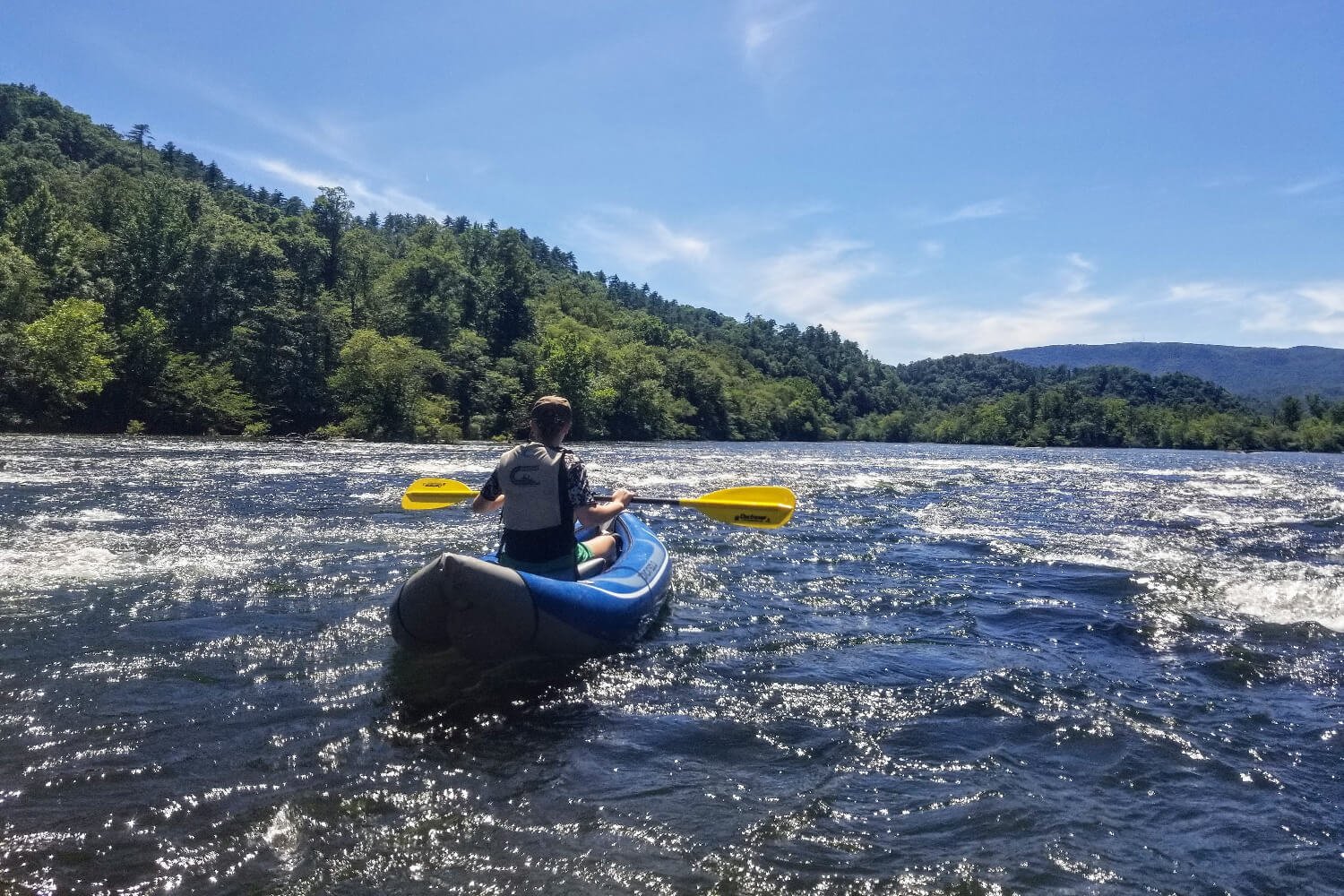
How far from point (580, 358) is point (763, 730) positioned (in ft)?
193

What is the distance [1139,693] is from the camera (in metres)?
5.78

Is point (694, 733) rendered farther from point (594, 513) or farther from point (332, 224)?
point (332, 224)

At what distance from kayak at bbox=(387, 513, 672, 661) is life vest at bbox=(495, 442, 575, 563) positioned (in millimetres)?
400

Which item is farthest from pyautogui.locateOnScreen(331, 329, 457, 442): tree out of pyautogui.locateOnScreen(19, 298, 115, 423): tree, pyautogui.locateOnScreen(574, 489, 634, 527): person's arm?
pyautogui.locateOnScreen(574, 489, 634, 527): person's arm

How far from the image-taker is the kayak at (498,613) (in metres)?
5.28

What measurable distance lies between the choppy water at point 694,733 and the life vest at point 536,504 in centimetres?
91

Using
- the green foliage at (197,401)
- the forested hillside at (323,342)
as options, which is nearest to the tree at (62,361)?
the forested hillside at (323,342)

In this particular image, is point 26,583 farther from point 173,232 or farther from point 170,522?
point 173,232

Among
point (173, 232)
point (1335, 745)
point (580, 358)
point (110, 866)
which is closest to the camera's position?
point (110, 866)

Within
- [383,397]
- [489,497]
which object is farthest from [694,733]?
[383,397]

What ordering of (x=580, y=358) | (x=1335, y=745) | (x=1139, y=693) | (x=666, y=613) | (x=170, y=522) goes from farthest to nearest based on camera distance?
(x=580, y=358)
(x=170, y=522)
(x=666, y=613)
(x=1139, y=693)
(x=1335, y=745)

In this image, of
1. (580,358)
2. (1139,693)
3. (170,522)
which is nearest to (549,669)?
(1139,693)

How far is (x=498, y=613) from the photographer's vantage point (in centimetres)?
536

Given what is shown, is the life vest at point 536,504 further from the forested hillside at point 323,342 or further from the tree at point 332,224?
the tree at point 332,224
